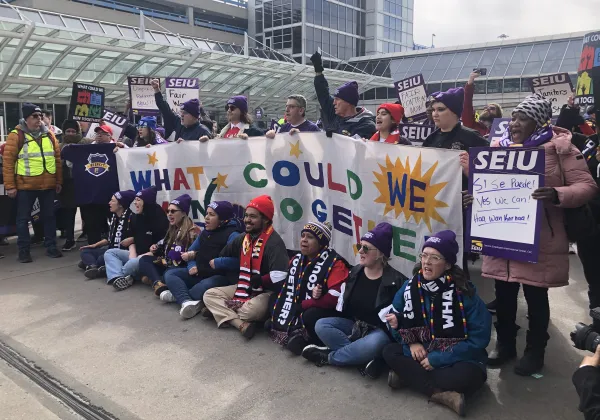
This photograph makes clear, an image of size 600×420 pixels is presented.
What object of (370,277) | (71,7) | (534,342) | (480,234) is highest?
(71,7)

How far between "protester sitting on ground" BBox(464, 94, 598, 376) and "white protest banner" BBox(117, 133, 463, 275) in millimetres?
485

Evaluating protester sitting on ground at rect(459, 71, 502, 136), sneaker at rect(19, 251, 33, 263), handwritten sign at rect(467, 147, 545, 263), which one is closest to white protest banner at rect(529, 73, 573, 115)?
protester sitting on ground at rect(459, 71, 502, 136)

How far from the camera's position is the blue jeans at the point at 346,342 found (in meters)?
3.59

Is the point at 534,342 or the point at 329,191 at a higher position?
the point at 329,191

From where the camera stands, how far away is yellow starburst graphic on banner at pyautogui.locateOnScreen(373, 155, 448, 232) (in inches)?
155

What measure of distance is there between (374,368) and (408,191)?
1417 millimetres

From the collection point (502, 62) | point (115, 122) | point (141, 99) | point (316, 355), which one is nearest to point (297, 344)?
point (316, 355)

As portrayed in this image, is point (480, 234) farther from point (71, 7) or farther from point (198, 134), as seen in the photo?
point (71, 7)

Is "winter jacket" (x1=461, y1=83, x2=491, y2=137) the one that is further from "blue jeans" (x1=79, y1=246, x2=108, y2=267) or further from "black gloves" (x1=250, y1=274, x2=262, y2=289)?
"blue jeans" (x1=79, y1=246, x2=108, y2=267)

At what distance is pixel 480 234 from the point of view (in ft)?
11.4

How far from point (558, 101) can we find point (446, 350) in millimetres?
6939

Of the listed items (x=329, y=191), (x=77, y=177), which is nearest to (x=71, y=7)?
(x=77, y=177)

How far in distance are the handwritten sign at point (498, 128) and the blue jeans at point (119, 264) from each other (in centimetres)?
484

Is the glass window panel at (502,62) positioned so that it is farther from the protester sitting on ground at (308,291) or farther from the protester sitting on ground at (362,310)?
the protester sitting on ground at (362,310)
